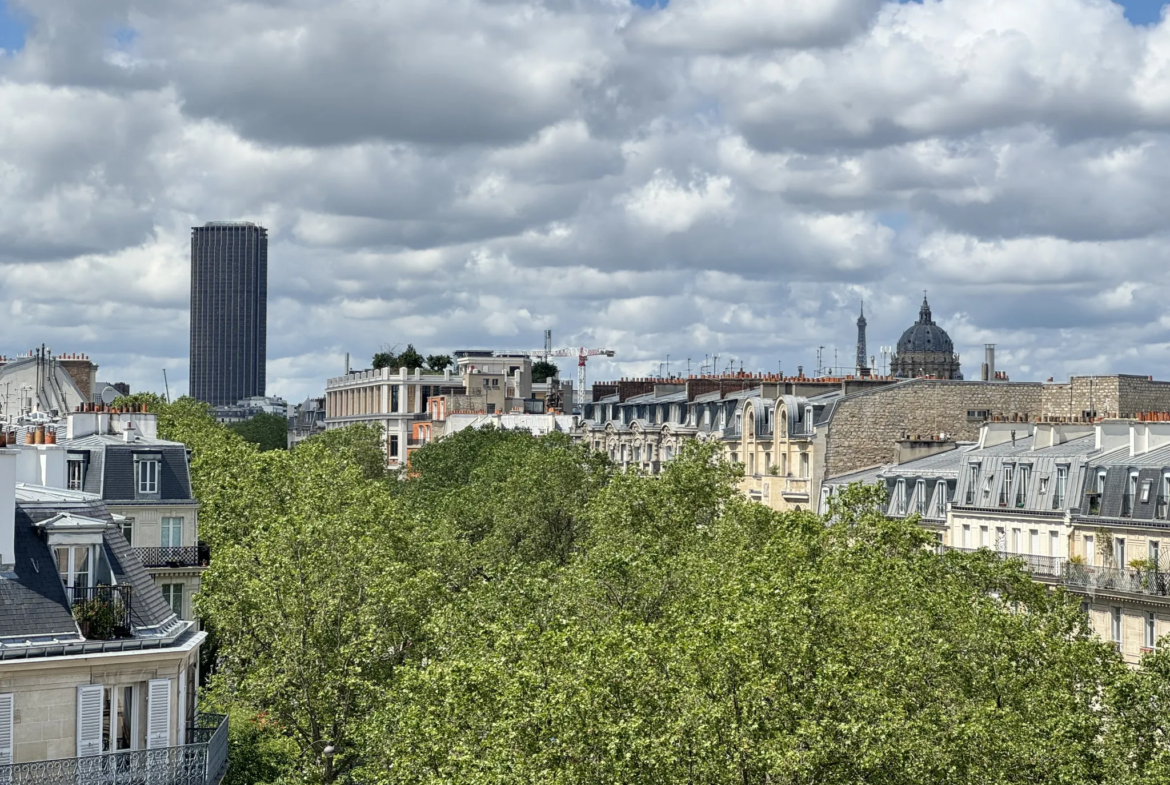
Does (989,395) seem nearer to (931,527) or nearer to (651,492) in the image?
(931,527)

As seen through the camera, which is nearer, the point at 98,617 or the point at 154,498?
the point at 98,617

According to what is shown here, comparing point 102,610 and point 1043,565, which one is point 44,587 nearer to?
point 102,610

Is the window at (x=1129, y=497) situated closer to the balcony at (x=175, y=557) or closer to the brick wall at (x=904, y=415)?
the brick wall at (x=904, y=415)

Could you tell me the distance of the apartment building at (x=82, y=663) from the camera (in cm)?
2536

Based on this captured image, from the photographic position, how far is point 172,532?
174 ft

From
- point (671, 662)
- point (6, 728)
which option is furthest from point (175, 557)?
point (6, 728)

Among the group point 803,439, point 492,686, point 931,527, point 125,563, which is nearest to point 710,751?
point 492,686

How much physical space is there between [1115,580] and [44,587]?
36.3 m

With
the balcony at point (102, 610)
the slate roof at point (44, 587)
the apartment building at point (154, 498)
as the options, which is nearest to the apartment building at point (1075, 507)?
the apartment building at point (154, 498)

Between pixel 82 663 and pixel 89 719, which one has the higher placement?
pixel 82 663

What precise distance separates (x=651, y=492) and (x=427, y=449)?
6089 centimetres

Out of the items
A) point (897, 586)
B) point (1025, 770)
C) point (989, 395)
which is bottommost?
point (1025, 770)

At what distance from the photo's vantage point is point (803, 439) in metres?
77.6

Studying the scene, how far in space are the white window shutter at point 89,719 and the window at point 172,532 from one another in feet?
90.3
